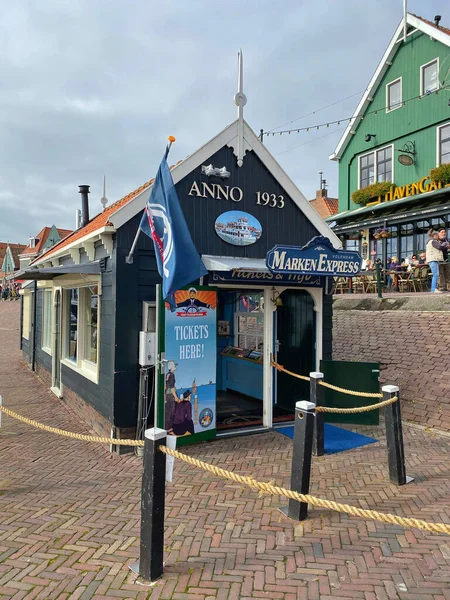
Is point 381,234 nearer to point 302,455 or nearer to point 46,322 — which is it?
point 46,322

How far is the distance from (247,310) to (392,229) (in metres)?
11.0

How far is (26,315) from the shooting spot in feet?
48.4

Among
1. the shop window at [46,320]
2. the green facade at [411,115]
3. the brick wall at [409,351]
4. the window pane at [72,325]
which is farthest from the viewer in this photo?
the green facade at [411,115]

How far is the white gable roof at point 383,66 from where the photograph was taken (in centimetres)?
1559

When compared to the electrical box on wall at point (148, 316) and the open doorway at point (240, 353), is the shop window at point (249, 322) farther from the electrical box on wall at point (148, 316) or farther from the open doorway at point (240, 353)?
the electrical box on wall at point (148, 316)

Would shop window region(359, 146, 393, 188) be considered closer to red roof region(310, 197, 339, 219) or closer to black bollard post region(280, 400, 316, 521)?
red roof region(310, 197, 339, 219)

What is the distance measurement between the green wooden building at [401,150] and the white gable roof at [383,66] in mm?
33

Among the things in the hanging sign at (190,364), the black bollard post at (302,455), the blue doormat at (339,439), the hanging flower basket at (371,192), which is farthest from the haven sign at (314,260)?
the hanging flower basket at (371,192)

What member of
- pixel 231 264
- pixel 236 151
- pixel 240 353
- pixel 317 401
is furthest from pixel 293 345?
pixel 236 151

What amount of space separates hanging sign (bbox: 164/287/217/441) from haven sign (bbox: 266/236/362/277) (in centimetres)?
109

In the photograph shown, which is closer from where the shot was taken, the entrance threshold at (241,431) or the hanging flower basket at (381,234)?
the entrance threshold at (241,431)

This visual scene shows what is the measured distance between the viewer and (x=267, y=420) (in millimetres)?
6809

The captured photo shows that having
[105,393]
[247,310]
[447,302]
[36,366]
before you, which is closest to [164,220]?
[105,393]

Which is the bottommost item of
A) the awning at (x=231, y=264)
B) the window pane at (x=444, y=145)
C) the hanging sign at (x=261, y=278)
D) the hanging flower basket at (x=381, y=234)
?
the hanging sign at (x=261, y=278)
